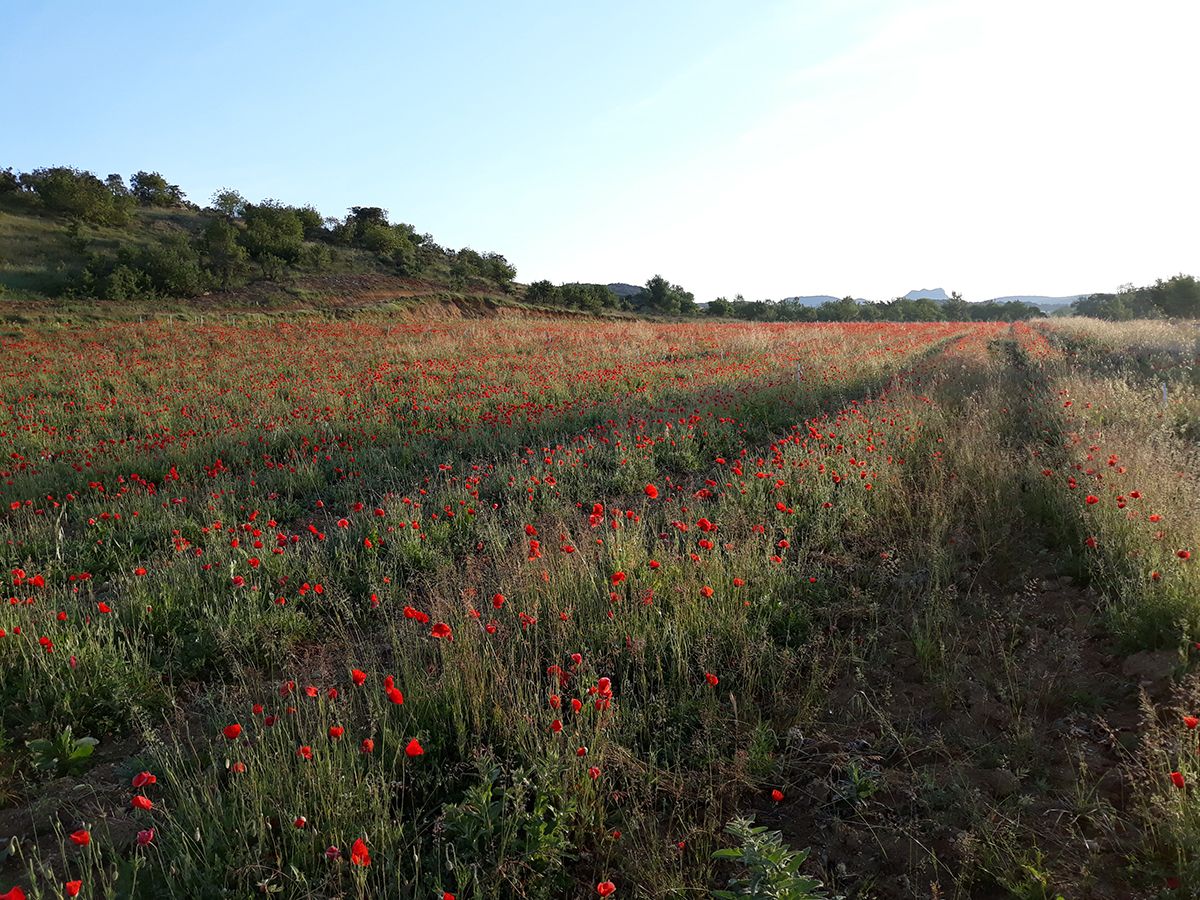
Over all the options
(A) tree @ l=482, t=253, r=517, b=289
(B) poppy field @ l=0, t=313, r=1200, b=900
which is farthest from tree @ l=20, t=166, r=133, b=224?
(B) poppy field @ l=0, t=313, r=1200, b=900

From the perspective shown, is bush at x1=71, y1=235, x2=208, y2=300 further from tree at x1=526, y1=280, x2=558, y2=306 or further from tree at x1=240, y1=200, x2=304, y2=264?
tree at x1=526, y1=280, x2=558, y2=306

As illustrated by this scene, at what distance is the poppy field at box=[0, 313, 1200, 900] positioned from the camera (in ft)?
7.02

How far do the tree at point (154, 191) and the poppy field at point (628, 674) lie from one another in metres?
49.3

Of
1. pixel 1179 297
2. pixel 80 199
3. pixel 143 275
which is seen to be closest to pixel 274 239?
pixel 143 275

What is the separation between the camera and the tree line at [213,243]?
2850cm

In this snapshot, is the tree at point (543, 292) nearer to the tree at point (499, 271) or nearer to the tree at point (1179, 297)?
the tree at point (499, 271)

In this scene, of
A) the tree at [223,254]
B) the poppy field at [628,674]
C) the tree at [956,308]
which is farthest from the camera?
the tree at [956,308]

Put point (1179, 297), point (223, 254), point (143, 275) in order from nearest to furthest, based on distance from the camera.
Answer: point (143, 275)
point (223, 254)
point (1179, 297)

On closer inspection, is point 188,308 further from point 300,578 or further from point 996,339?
point 996,339

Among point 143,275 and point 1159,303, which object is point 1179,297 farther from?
point 143,275

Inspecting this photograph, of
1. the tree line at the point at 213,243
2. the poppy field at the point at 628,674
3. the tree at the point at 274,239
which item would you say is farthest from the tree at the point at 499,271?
the poppy field at the point at 628,674

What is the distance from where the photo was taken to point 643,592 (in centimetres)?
339

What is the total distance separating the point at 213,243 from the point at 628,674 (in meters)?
37.3

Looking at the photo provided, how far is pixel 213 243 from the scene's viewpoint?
32562 millimetres
